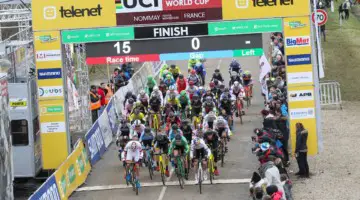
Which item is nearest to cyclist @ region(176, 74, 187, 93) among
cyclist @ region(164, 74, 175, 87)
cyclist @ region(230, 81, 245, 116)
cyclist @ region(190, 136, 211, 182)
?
cyclist @ region(164, 74, 175, 87)

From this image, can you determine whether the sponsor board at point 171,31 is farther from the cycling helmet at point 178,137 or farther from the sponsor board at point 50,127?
the sponsor board at point 50,127

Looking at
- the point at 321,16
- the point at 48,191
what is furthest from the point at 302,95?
the point at 321,16

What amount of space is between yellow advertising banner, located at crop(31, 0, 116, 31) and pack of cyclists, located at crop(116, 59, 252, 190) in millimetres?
3020

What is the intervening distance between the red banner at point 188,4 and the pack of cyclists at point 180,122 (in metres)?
3.07

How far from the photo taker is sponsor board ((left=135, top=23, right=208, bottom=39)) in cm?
2467

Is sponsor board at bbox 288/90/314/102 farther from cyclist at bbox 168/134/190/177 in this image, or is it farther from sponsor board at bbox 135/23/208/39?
cyclist at bbox 168/134/190/177

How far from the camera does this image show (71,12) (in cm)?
2500

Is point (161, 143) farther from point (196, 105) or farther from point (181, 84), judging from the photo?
point (181, 84)

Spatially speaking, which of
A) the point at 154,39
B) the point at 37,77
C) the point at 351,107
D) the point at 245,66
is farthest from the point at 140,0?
the point at 245,66

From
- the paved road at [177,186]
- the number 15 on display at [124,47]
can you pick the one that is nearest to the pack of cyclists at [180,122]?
the paved road at [177,186]

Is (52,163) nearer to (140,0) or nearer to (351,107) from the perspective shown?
(140,0)

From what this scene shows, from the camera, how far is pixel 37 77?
25391 mm

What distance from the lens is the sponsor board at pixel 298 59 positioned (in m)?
25.0

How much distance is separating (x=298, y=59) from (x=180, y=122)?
3.84 meters
